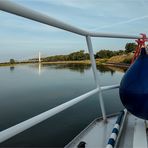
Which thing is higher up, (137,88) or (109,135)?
(137,88)

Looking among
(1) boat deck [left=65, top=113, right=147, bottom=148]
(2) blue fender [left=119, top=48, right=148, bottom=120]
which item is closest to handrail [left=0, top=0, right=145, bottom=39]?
(2) blue fender [left=119, top=48, right=148, bottom=120]

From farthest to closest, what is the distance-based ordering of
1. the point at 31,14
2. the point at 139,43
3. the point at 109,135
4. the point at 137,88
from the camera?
the point at 139,43 → the point at 109,135 → the point at 137,88 → the point at 31,14

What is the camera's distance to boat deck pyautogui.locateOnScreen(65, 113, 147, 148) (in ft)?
5.41

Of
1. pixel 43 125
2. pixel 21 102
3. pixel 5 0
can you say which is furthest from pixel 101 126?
pixel 21 102

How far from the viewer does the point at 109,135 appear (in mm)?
1852

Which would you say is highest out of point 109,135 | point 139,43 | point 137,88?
point 139,43

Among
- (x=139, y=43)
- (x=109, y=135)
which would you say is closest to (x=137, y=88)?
(x=109, y=135)

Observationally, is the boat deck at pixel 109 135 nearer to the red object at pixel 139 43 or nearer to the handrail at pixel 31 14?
the red object at pixel 139 43

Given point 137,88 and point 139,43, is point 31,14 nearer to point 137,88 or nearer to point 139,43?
point 137,88

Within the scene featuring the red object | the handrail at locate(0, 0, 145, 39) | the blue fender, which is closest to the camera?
the handrail at locate(0, 0, 145, 39)

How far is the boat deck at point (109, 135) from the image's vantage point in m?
1.65

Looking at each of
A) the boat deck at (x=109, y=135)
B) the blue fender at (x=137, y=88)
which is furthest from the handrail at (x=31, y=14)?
the boat deck at (x=109, y=135)

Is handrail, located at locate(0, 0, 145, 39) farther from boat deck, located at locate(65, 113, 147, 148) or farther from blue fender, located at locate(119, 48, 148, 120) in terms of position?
boat deck, located at locate(65, 113, 147, 148)

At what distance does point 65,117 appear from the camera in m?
6.33
